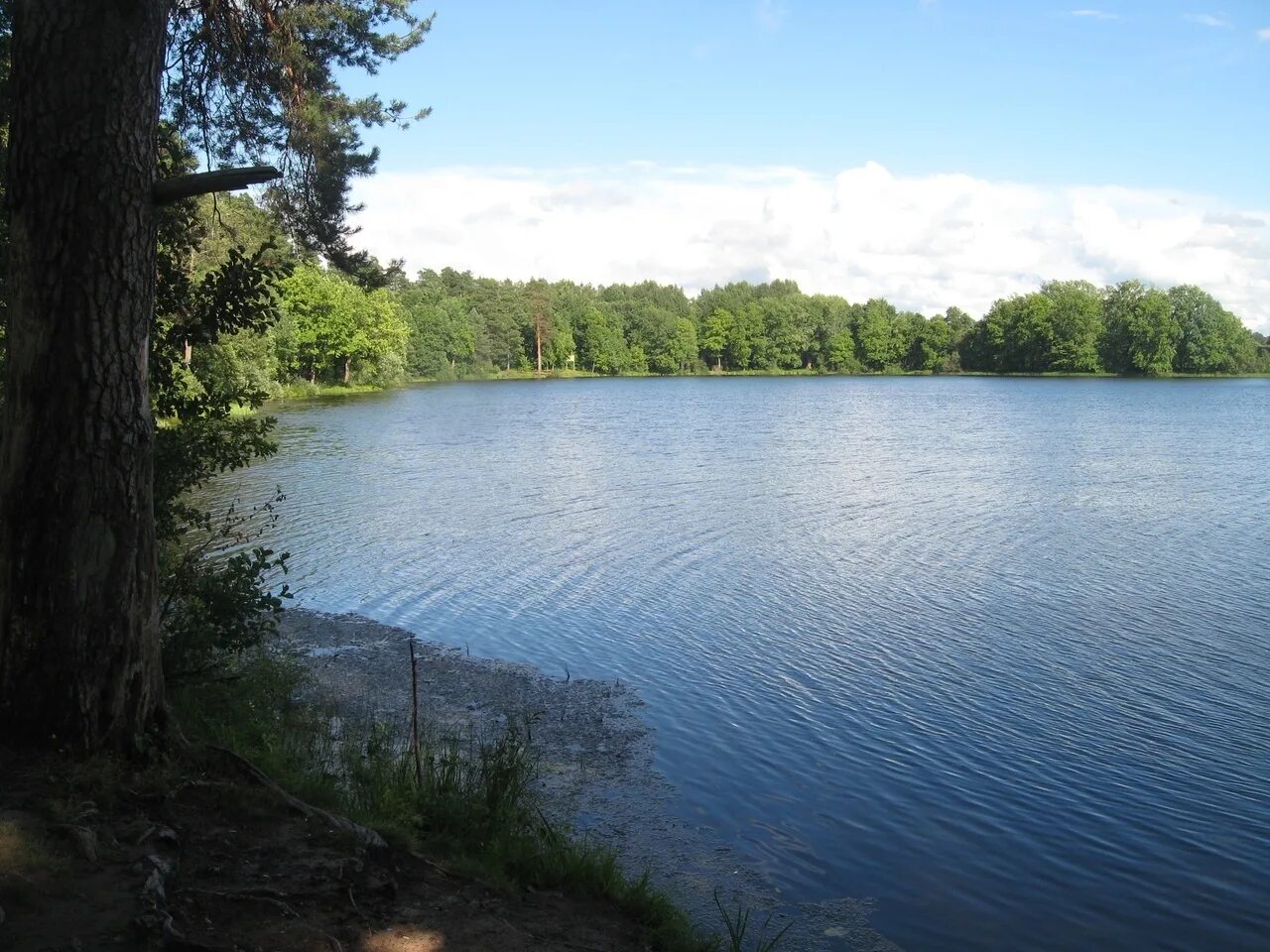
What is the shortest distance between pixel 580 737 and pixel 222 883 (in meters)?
5.56

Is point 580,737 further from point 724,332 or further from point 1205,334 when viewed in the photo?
point 724,332

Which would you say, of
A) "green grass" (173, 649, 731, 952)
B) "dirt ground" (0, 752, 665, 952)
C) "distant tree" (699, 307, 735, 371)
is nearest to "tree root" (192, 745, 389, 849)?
"dirt ground" (0, 752, 665, 952)

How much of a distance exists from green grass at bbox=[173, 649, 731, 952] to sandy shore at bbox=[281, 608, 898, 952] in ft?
1.35

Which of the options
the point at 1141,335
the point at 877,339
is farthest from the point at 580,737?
the point at 877,339

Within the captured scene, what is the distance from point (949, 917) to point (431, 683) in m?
6.54

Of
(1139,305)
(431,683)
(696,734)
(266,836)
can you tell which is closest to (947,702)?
(696,734)

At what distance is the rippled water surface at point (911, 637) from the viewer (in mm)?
7887

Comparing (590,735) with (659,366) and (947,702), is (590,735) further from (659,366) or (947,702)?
(659,366)

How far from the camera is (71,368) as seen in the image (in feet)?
17.8

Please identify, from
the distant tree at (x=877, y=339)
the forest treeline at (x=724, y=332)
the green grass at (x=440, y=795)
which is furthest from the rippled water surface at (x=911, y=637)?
the distant tree at (x=877, y=339)

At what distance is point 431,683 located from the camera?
1180 cm

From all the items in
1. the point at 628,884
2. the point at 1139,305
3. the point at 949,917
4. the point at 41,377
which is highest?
the point at 1139,305

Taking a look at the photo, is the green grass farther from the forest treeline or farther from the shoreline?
the forest treeline

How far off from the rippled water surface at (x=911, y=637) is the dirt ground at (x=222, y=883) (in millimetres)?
2847
